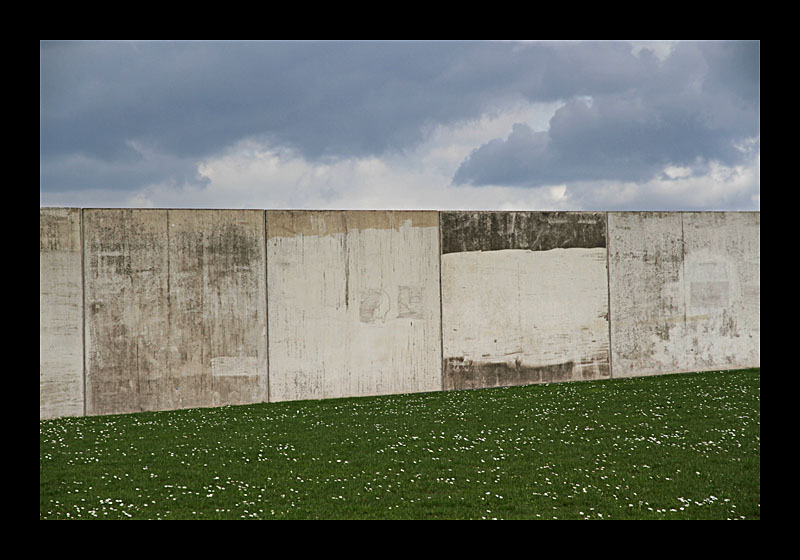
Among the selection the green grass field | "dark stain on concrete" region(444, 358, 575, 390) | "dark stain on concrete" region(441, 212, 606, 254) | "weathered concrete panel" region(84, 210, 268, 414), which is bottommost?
the green grass field

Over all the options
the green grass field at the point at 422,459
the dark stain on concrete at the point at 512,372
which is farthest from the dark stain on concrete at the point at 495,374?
the green grass field at the point at 422,459

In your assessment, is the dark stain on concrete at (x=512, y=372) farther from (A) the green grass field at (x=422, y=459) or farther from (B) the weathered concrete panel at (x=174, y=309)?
(B) the weathered concrete panel at (x=174, y=309)

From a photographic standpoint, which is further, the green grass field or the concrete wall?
the concrete wall

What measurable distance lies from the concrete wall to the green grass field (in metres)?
0.73

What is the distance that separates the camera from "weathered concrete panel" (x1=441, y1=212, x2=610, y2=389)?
43.0 ft

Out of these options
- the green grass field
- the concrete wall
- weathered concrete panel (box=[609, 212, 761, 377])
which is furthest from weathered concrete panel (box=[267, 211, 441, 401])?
weathered concrete panel (box=[609, 212, 761, 377])

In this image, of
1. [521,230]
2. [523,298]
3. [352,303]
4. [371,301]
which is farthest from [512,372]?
[352,303]

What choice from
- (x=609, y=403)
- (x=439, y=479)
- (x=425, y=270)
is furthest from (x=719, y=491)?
(x=425, y=270)

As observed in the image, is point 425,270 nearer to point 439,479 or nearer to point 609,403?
point 609,403

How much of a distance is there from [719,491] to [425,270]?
7200mm

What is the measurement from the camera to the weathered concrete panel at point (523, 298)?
13102 millimetres

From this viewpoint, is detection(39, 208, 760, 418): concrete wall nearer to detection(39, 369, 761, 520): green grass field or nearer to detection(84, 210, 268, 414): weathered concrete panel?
detection(84, 210, 268, 414): weathered concrete panel

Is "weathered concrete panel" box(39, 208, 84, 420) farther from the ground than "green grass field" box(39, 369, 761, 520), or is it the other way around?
"weathered concrete panel" box(39, 208, 84, 420)

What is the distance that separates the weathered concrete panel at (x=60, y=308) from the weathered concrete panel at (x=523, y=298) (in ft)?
19.5
